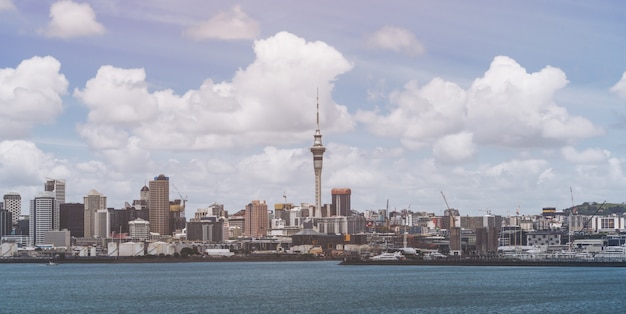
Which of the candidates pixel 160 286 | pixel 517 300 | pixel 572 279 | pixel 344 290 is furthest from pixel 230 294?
pixel 572 279

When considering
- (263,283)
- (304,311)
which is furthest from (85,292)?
(304,311)

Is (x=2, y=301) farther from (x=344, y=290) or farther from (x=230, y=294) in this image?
(x=344, y=290)

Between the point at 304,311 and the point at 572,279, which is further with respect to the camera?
the point at 572,279

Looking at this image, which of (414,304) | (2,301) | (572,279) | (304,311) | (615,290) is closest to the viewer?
(304,311)

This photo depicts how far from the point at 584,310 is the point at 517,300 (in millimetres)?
12303

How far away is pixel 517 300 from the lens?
108 metres

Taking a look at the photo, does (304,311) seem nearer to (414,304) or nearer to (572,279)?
(414,304)

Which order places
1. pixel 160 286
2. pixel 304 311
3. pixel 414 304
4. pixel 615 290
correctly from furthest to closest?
1. pixel 160 286
2. pixel 615 290
3. pixel 414 304
4. pixel 304 311

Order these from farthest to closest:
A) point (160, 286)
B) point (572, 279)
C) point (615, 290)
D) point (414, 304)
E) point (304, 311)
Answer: point (572, 279) < point (160, 286) < point (615, 290) < point (414, 304) < point (304, 311)

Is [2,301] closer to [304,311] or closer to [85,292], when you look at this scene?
[85,292]

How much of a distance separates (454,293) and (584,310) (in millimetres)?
25998

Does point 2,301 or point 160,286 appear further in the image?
point 160,286

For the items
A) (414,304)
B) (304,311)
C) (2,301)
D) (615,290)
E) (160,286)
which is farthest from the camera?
(160,286)

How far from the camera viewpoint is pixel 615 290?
4838 inches
